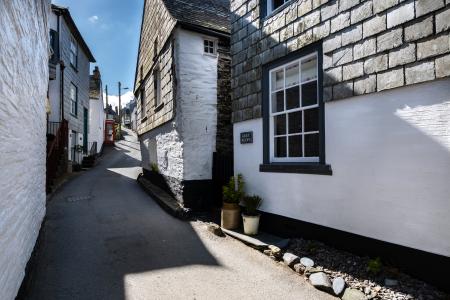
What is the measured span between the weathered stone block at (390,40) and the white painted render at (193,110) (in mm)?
5792

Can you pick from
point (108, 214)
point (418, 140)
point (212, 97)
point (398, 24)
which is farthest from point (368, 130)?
point (108, 214)

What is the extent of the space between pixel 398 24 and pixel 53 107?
1527 cm

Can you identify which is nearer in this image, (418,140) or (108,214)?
(418,140)

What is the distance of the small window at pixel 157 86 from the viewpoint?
12.0 m

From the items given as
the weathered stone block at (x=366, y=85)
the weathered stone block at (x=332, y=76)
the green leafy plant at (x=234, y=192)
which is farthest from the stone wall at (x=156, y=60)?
the weathered stone block at (x=366, y=85)

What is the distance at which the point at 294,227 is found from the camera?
5809mm

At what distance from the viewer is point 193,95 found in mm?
9273

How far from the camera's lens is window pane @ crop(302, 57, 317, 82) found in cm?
560

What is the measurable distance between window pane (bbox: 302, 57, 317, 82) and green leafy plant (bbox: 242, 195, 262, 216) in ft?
8.54

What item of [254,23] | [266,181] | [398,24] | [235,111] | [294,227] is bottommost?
[294,227]

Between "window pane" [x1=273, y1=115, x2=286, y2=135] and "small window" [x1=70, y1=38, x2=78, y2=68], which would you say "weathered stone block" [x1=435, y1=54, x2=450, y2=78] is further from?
"small window" [x1=70, y1=38, x2=78, y2=68]

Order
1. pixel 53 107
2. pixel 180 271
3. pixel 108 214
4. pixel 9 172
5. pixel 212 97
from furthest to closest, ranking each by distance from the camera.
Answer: pixel 53 107 < pixel 212 97 < pixel 108 214 < pixel 180 271 < pixel 9 172

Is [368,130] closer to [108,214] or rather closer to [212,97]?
[212,97]

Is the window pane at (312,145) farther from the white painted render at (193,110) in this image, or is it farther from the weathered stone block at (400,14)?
the white painted render at (193,110)
